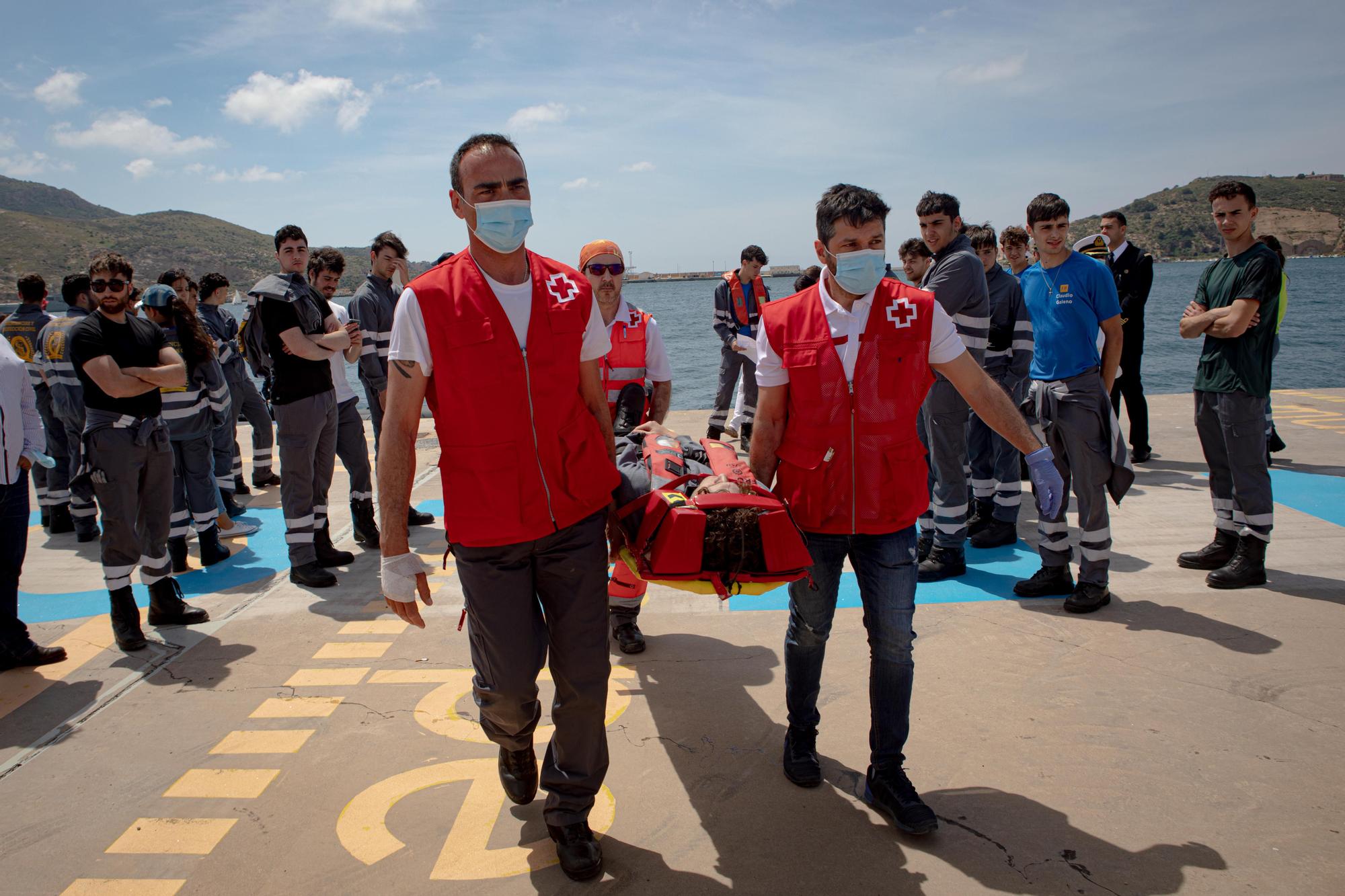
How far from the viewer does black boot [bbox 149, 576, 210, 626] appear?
493 centimetres

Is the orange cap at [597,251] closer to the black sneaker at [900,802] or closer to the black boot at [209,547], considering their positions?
the black sneaker at [900,802]

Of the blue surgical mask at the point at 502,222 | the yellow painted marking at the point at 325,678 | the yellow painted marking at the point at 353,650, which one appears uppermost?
the blue surgical mask at the point at 502,222

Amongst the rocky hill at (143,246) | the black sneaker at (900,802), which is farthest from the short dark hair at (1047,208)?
the rocky hill at (143,246)

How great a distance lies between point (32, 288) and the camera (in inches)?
288

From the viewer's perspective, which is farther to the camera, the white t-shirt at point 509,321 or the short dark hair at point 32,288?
the short dark hair at point 32,288

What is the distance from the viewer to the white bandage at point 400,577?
8.67 ft

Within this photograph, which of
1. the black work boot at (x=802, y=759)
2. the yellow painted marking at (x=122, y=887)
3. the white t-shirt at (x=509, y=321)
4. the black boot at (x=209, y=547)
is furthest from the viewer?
the black boot at (x=209, y=547)

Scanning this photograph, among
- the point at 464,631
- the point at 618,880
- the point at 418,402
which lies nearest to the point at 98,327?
the point at 464,631

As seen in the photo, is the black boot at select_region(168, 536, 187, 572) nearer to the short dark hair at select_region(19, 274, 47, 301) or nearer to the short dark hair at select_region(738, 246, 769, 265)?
the short dark hair at select_region(19, 274, 47, 301)

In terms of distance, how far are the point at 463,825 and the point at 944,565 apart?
366cm

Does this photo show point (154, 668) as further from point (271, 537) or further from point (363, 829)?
point (271, 537)

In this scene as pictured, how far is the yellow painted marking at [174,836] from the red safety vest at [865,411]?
96.5 inches

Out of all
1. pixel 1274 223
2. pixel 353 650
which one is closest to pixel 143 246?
pixel 353 650

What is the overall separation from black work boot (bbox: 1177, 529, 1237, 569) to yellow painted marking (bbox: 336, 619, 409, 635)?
5.05 metres
